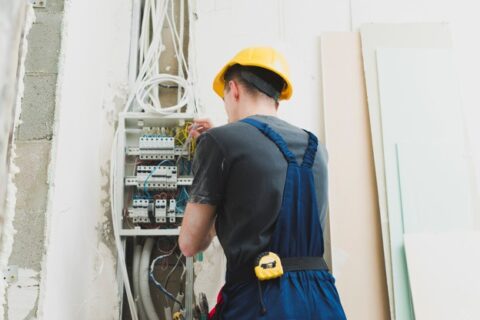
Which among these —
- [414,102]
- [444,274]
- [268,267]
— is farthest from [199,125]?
[444,274]

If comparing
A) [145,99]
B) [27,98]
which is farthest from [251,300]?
[145,99]

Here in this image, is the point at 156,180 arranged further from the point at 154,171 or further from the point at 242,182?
the point at 242,182

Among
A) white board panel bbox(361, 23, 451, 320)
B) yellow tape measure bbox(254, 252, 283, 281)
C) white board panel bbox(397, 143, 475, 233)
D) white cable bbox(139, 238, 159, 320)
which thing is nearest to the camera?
yellow tape measure bbox(254, 252, 283, 281)

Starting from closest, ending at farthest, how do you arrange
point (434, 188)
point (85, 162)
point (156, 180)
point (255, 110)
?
point (255, 110) < point (85, 162) < point (156, 180) < point (434, 188)

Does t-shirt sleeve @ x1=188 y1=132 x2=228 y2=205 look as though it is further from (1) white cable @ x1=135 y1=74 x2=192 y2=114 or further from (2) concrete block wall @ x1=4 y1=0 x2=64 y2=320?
(1) white cable @ x1=135 y1=74 x2=192 y2=114

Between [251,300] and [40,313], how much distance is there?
597 millimetres

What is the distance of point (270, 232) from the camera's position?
1049mm

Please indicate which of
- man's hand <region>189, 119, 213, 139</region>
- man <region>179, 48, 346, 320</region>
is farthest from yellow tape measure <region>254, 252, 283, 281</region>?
man's hand <region>189, 119, 213, 139</region>

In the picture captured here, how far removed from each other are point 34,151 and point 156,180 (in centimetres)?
58

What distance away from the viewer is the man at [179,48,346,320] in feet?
3.29

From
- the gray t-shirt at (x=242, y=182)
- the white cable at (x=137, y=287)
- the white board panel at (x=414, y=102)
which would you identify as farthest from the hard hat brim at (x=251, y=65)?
the white cable at (x=137, y=287)

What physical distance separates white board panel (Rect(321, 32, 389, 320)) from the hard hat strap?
735 mm

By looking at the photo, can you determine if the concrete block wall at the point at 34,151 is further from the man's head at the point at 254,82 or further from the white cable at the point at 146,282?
the white cable at the point at 146,282

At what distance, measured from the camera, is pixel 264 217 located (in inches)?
40.9
